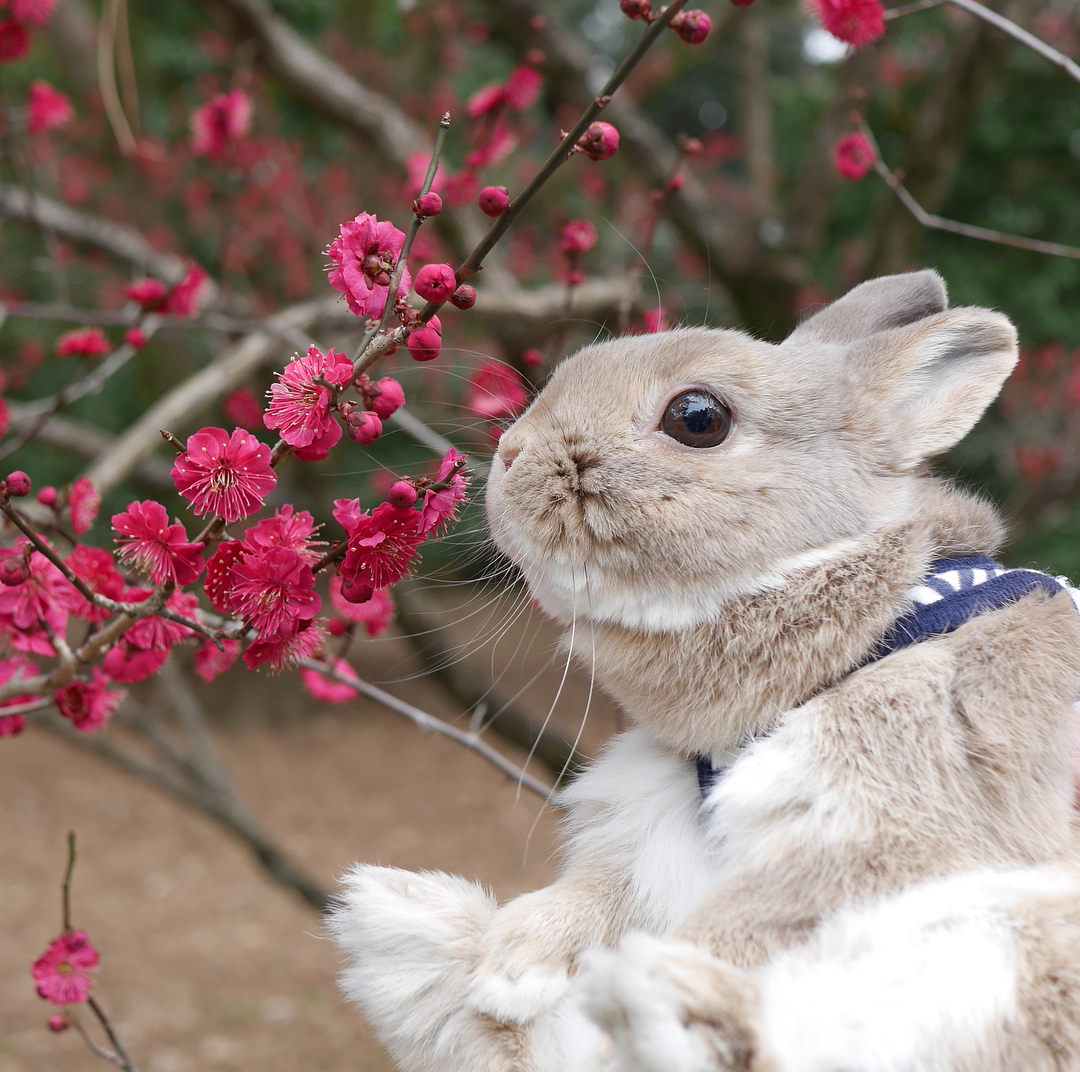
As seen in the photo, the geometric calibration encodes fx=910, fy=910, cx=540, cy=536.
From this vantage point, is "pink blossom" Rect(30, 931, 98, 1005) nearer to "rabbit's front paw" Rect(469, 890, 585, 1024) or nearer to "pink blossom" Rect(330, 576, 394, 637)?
"pink blossom" Rect(330, 576, 394, 637)

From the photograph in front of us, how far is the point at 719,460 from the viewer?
1366 mm

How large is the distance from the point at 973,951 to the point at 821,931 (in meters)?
0.17

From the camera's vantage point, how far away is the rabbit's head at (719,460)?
132 cm

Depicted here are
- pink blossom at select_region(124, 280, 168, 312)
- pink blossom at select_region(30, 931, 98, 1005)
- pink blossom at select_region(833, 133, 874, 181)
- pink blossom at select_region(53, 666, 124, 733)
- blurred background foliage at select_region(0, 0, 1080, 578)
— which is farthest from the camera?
blurred background foliage at select_region(0, 0, 1080, 578)

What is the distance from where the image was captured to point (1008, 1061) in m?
1.02

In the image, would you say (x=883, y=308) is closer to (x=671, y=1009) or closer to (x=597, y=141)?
(x=597, y=141)

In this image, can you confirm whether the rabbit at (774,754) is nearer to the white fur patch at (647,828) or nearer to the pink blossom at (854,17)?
the white fur patch at (647,828)

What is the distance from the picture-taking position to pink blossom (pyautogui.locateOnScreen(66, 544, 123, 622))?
1.52m

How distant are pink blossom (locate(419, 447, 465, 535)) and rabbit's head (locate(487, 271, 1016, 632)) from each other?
144 mm

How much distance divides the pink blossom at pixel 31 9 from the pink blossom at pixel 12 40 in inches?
1.3

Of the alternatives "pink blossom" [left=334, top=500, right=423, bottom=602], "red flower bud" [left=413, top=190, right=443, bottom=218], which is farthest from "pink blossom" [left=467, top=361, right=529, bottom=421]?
"red flower bud" [left=413, top=190, right=443, bottom=218]

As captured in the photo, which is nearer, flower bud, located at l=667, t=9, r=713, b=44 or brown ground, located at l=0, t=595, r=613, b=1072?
flower bud, located at l=667, t=9, r=713, b=44

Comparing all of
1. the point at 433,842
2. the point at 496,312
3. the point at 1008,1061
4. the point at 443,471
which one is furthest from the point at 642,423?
the point at 433,842

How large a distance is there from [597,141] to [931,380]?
0.68 m
